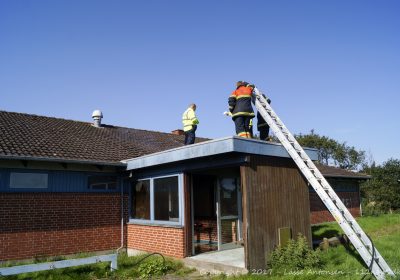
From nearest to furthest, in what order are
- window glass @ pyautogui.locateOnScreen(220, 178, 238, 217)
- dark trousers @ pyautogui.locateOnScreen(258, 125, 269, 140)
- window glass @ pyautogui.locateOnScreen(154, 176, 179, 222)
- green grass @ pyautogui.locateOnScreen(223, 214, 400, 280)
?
green grass @ pyautogui.locateOnScreen(223, 214, 400, 280) < window glass @ pyautogui.locateOnScreen(154, 176, 179, 222) < dark trousers @ pyautogui.locateOnScreen(258, 125, 269, 140) < window glass @ pyautogui.locateOnScreen(220, 178, 238, 217)

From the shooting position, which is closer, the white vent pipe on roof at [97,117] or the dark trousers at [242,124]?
the dark trousers at [242,124]

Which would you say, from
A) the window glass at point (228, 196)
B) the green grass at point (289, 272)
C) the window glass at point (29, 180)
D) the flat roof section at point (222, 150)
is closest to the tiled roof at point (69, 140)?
the window glass at point (29, 180)

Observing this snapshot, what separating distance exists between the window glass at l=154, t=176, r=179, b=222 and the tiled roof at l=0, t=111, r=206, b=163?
6.66ft

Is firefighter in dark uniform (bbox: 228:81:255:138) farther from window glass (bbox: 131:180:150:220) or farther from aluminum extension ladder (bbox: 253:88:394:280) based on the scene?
window glass (bbox: 131:180:150:220)

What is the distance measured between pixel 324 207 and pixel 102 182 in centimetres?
1443

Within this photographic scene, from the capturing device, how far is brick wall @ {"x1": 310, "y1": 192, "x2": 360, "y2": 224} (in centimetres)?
2062

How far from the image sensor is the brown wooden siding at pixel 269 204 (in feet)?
27.6

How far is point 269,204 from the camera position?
9070 millimetres

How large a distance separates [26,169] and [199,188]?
200 inches

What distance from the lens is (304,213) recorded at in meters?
10.3

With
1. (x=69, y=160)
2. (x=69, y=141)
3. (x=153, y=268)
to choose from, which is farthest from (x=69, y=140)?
(x=153, y=268)

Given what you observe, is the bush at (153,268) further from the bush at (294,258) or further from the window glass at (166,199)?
the bush at (294,258)

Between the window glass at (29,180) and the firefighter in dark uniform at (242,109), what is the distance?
586 centimetres

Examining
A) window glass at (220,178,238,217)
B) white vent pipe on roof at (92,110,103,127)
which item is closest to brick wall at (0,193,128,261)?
window glass at (220,178,238,217)
